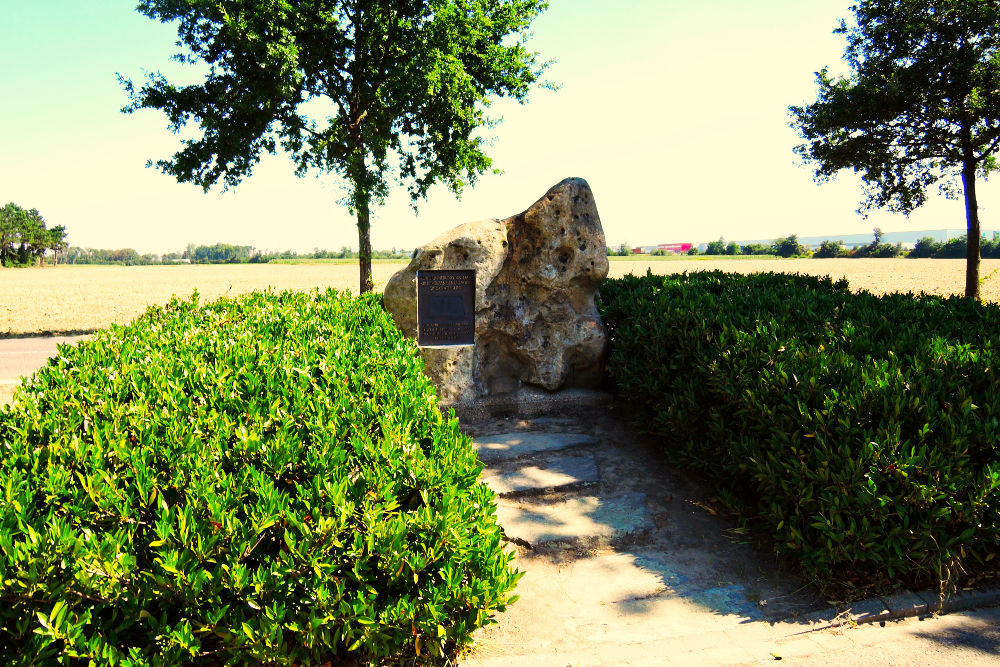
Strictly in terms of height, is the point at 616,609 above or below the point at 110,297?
below

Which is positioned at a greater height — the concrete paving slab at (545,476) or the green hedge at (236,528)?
the green hedge at (236,528)

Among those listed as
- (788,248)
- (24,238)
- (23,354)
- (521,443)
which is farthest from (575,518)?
(24,238)

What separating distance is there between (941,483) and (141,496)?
177 inches

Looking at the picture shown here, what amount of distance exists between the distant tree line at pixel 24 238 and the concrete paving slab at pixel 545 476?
10179cm

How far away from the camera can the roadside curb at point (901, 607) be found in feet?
11.9

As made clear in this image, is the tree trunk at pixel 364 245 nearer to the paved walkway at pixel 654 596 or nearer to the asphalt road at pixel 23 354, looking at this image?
the asphalt road at pixel 23 354

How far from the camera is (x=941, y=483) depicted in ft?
12.1

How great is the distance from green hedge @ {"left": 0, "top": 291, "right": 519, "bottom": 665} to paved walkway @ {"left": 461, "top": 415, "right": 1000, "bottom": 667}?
778 mm

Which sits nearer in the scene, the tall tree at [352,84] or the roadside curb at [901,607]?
the roadside curb at [901,607]

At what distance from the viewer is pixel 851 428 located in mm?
3938

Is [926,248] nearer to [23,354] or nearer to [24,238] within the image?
[23,354]

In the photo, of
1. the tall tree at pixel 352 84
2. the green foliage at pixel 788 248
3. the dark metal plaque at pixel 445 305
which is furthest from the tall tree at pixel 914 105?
the green foliage at pixel 788 248

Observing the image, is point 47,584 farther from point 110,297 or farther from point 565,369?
point 110,297

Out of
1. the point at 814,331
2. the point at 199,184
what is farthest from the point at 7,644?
the point at 199,184
